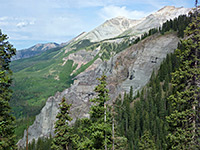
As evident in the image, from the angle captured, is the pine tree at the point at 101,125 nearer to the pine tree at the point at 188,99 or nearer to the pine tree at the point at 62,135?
the pine tree at the point at 188,99

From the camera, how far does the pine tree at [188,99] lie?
54.0 ft

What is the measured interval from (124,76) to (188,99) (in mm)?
123503

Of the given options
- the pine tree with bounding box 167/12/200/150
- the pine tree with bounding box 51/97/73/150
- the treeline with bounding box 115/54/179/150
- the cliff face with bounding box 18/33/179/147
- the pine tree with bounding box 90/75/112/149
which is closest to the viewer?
the pine tree with bounding box 167/12/200/150

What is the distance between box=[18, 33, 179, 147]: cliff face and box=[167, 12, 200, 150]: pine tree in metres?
104

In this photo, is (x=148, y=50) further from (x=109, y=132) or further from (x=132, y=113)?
(x=109, y=132)

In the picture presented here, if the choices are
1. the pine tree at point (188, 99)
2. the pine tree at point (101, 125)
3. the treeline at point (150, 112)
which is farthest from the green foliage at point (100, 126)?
the treeline at point (150, 112)

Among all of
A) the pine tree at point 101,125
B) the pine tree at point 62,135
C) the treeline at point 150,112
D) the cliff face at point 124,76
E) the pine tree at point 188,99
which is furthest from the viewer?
the cliff face at point 124,76

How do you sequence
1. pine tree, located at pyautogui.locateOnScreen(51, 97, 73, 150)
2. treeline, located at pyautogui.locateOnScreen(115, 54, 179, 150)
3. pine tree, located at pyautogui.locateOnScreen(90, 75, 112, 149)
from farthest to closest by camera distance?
treeline, located at pyautogui.locateOnScreen(115, 54, 179, 150) < pine tree, located at pyautogui.locateOnScreen(51, 97, 73, 150) < pine tree, located at pyautogui.locateOnScreen(90, 75, 112, 149)

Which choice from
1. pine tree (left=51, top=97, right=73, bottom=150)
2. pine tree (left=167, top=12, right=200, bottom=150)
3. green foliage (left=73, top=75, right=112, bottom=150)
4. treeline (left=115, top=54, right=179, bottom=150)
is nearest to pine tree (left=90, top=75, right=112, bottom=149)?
green foliage (left=73, top=75, right=112, bottom=150)

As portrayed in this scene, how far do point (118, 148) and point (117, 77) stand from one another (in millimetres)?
121272

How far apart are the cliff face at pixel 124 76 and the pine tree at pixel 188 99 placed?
340ft

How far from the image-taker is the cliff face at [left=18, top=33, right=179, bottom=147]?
126 metres

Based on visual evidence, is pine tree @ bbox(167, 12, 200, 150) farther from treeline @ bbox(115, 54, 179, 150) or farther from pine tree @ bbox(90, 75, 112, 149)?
treeline @ bbox(115, 54, 179, 150)

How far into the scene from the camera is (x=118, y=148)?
1973 centimetres
